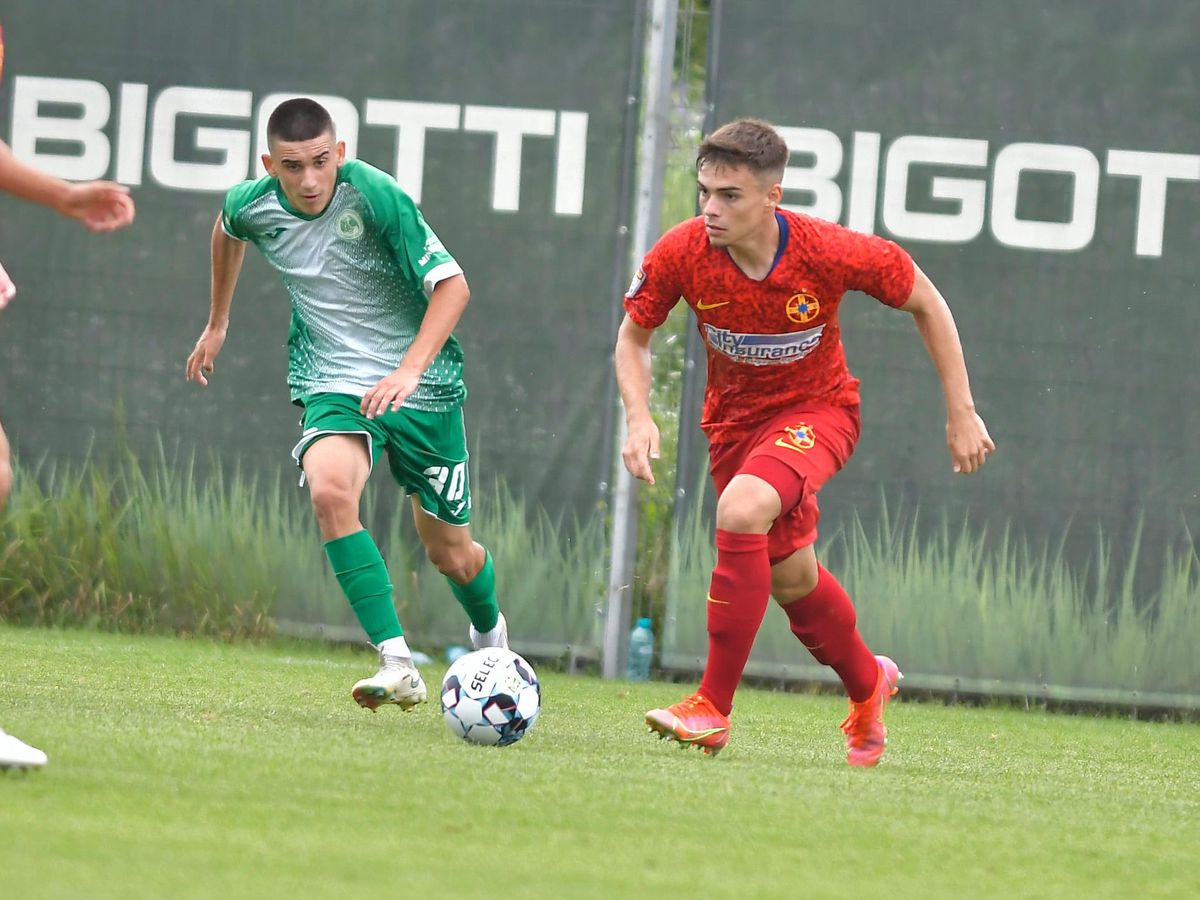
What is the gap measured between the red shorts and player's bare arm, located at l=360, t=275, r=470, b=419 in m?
0.81

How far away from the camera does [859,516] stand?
22.8ft

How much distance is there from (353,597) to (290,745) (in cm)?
91

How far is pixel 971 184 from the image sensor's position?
6.84 meters

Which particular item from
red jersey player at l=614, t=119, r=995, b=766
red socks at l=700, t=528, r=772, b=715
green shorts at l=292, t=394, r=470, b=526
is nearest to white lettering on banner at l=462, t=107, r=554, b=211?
green shorts at l=292, t=394, r=470, b=526

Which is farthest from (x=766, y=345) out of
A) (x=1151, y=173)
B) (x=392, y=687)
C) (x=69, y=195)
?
(x=1151, y=173)

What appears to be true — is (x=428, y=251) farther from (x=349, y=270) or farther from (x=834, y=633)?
(x=834, y=633)

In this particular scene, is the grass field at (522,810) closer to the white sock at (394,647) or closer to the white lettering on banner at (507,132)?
the white sock at (394,647)

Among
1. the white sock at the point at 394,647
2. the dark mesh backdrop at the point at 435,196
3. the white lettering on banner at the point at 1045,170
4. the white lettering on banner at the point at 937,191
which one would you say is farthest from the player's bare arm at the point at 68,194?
the white lettering on banner at the point at 1045,170

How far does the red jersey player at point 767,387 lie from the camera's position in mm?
4484

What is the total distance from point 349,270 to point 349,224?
0.14 metres

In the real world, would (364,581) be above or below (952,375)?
below

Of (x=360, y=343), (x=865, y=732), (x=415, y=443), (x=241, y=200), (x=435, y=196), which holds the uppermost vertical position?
(x=435, y=196)

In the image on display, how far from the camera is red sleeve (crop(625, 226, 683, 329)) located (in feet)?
15.4

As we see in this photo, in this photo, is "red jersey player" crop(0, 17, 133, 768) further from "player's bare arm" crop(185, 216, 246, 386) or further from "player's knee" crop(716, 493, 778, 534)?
"player's bare arm" crop(185, 216, 246, 386)
